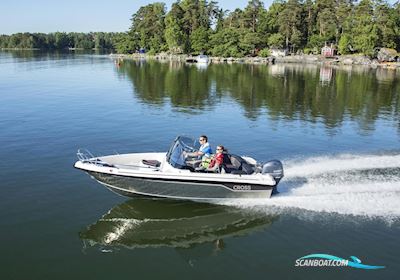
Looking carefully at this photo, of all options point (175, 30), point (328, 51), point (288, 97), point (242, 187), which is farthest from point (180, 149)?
point (175, 30)

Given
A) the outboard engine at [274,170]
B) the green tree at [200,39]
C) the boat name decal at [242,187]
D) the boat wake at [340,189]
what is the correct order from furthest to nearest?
the green tree at [200,39] → the outboard engine at [274,170] → the boat name decal at [242,187] → the boat wake at [340,189]

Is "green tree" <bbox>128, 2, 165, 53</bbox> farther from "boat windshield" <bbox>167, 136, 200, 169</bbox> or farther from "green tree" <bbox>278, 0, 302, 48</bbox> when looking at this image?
"boat windshield" <bbox>167, 136, 200, 169</bbox>

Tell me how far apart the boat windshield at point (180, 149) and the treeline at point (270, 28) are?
317 ft

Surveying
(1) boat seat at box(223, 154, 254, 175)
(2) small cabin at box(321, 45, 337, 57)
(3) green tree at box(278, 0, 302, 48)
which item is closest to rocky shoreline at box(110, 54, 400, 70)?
(2) small cabin at box(321, 45, 337, 57)

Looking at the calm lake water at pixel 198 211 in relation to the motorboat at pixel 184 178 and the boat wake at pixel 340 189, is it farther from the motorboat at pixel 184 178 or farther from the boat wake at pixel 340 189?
the motorboat at pixel 184 178

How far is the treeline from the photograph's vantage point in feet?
339

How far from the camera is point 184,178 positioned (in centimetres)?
1318

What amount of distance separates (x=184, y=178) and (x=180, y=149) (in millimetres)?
1502

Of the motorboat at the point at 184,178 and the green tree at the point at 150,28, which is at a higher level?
the green tree at the point at 150,28

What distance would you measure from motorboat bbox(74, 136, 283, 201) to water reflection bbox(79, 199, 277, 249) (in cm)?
48

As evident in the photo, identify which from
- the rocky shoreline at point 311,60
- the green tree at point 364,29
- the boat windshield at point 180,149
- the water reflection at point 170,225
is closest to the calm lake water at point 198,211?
the water reflection at point 170,225

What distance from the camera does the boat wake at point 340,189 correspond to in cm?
1319

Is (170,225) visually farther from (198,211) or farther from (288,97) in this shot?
(288,97)

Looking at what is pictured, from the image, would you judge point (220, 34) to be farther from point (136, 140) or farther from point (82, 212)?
point (82, 212)
